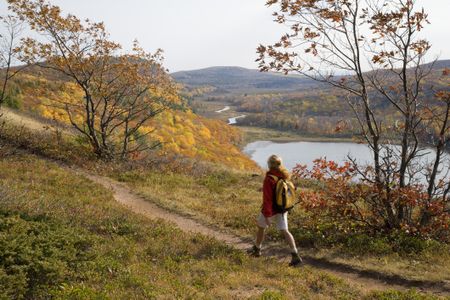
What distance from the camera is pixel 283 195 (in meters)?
9.59

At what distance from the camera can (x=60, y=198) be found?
13.6 m

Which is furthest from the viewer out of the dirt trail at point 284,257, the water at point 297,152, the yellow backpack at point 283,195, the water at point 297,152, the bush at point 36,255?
the water at point 297,152

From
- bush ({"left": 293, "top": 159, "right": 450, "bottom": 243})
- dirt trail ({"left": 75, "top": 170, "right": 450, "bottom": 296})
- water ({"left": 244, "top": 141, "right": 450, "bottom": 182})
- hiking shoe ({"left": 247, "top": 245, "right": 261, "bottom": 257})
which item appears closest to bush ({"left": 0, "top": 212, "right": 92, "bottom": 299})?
hiking shoe ({"left": 247, "top": 245, "right": 261, "bottom": 257})

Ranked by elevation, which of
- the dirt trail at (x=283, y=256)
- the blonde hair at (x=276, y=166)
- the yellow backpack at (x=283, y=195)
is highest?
the blonde hair at (x=276, y=166)

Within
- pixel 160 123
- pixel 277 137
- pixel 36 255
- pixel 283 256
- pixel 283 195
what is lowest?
pixel 277 137

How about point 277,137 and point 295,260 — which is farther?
point 277,137

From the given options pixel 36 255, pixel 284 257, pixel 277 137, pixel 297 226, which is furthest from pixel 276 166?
pixel 277 137

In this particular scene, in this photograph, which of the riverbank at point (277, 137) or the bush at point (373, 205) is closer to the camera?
the bush at point (373, 205)

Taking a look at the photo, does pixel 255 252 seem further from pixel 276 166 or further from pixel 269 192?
pixel 276 166

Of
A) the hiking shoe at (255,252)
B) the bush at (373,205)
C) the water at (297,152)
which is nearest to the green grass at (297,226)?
the bush at (373,205)

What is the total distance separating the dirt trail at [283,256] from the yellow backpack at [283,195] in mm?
1711

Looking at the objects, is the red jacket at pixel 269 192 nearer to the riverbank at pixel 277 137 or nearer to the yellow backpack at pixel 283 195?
the yellow backpack at pixel 283 195

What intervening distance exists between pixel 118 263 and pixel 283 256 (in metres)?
4.48

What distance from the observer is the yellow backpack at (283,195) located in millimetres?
9562
